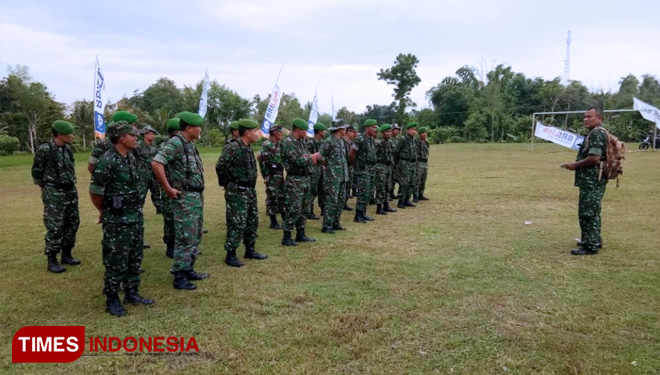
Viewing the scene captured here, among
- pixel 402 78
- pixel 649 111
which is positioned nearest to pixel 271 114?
pixel 649 111

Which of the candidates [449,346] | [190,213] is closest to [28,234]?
[190,213]

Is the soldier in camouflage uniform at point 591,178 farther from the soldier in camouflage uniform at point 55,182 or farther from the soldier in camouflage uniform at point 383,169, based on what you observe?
the soldier in camouflage uniform at point 55,182

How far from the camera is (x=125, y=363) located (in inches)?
119

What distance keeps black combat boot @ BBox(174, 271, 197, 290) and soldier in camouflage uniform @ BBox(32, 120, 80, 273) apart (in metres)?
1.58

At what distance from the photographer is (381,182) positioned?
842 cm

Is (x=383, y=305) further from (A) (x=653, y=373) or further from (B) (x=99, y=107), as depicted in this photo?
(B) (x=99, y=107)

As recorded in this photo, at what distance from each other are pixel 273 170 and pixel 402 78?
35.1 metres

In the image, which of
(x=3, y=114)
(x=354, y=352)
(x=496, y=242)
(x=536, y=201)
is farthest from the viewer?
(x=3, y=114)

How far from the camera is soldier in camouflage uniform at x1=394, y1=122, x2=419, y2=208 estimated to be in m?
9.04

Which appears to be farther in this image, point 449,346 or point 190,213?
point 190,213

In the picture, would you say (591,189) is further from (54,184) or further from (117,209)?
(54,184)

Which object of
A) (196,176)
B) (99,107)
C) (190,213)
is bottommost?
(190,213)

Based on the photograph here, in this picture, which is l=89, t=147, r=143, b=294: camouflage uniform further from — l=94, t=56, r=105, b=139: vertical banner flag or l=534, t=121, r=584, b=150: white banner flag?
Answer: l=534, t=121, r=584, b=150: white banner flag

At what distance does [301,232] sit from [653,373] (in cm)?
432
